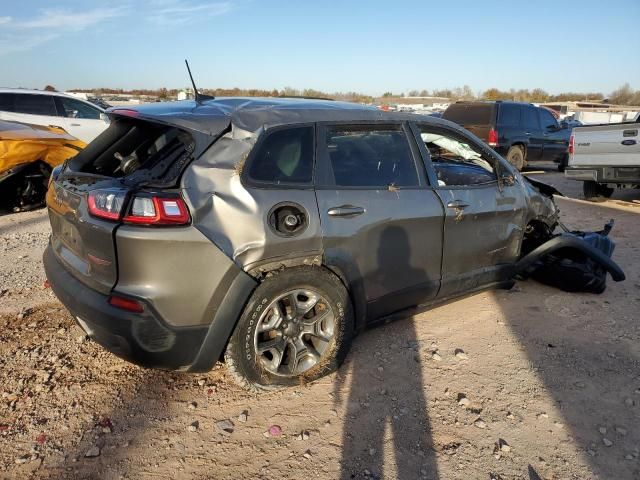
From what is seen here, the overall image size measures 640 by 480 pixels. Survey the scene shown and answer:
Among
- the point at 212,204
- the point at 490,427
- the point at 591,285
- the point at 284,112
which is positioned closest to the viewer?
the point at 212,204

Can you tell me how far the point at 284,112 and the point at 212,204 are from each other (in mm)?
778

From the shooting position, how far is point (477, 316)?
414 centimetres

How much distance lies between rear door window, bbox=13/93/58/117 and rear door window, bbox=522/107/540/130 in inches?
419

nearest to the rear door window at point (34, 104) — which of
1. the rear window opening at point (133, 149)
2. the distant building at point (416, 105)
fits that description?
the distant building at point (416, 105)

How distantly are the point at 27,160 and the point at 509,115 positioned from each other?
399 inches

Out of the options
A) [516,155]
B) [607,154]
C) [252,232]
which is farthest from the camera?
[516,155]

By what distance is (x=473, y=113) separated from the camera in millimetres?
11977

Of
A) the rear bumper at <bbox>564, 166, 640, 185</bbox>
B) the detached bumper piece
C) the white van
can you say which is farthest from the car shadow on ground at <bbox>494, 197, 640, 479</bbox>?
the white van

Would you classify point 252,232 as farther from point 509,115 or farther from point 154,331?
point 509,115

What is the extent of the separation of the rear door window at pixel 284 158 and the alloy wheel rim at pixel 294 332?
655mm

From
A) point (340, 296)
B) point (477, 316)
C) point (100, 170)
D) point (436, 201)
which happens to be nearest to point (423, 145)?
point (436, 201)

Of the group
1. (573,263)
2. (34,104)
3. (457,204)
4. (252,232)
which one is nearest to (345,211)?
(252,232)

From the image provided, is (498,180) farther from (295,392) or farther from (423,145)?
(295,392)

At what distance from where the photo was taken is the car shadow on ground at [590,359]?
2631 mm
